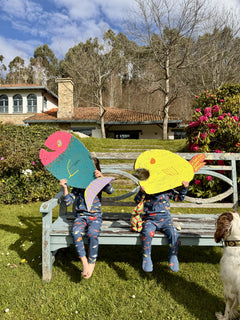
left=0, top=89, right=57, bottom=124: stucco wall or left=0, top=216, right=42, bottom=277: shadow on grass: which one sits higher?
left=0, top=89, right=57, bottom=124: stucco wall

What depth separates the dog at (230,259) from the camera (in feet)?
5.63

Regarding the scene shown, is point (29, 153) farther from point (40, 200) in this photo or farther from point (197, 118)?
point (197, 118)

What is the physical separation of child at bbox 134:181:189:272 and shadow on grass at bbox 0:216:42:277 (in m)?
1.30

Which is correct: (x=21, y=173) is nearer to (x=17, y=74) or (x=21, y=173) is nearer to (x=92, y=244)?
(x=92, y=244)

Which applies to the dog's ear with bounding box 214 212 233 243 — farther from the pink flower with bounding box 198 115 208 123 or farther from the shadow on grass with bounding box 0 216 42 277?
the pink flower with bounding box 198 115 208 123

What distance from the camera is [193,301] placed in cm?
207

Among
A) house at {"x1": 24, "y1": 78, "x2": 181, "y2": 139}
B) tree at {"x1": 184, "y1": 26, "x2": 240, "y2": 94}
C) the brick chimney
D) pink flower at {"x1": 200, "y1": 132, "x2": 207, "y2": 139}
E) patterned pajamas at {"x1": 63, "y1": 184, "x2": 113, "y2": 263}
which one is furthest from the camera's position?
house at {"x1": 24, "y1": 78, "x2": 181, "y2": 139}

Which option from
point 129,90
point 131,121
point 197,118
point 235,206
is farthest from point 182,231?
point 129,90

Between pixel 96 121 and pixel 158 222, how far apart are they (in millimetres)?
17039

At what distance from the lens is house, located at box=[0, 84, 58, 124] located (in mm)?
22438

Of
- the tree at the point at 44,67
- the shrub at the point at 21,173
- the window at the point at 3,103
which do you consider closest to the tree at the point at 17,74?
the tree at the point at 44,67

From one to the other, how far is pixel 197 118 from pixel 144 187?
4.04 metres

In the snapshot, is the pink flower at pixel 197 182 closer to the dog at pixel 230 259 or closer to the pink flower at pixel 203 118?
the pink flower at pixel 203 118

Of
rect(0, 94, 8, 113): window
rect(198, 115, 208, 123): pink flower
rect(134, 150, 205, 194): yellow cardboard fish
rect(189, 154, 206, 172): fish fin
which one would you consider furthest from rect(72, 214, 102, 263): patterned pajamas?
rect(0, 94, 8, 113): window
